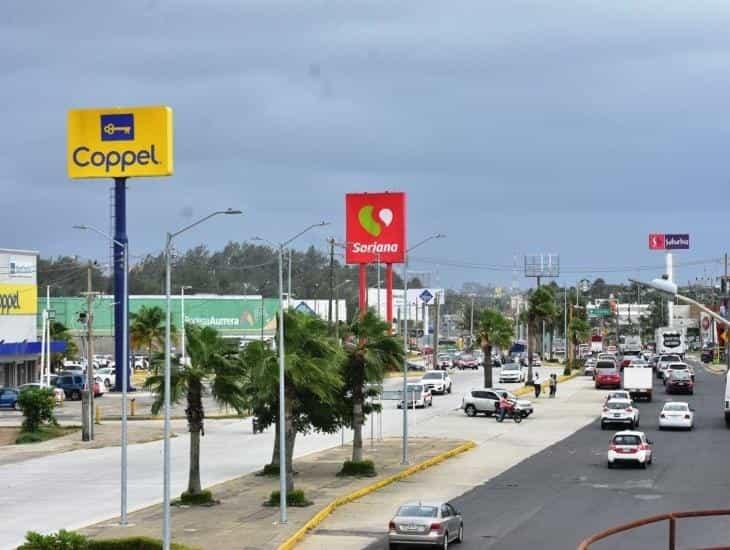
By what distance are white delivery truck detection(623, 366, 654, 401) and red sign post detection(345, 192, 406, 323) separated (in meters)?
18.2

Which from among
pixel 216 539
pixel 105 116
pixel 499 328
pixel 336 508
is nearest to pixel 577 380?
pixel 499 328

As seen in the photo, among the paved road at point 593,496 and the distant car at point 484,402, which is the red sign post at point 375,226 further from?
the paved road at point 593,496

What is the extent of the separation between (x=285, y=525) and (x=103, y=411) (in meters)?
48.0

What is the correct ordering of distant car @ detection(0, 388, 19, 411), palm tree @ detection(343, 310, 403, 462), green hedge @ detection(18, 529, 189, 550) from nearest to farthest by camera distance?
green hedge @ detection(18, 529, 189, 550)
palm tree @ detection(343, 310, 403, 462)
distant car @ detection(0, 388, 19, 411)

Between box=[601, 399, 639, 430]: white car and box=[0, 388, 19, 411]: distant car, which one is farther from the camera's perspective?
box=[0, 388, 19, 411]: distant car

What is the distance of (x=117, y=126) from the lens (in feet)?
296

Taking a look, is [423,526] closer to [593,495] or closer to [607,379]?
[593,495]

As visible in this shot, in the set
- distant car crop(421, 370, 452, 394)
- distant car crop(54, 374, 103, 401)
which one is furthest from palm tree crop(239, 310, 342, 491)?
distant car crop(54, 374, 103, 401)

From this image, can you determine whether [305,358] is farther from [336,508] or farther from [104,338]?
[104,338]

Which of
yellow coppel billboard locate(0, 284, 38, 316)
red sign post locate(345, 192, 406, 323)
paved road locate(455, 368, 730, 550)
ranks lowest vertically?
paved road locate(455, 368, 730, 550)

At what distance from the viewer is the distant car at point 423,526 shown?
31.8m

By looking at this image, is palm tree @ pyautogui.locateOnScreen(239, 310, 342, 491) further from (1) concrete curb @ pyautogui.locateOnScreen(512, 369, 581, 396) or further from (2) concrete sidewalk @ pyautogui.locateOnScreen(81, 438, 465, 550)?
(1) concrete curb @ pyautogui.locateOnScreen(512, 369, 581, 396)

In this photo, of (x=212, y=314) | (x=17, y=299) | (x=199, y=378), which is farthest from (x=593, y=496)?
(x=212, y=314)

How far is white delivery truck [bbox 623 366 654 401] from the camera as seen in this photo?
3423 inches
